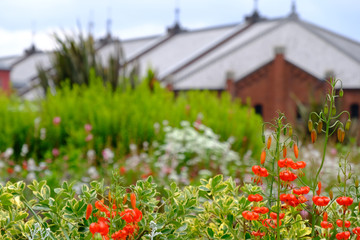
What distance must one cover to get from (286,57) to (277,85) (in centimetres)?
239

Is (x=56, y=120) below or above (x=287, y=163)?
below

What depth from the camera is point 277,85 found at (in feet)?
79.9

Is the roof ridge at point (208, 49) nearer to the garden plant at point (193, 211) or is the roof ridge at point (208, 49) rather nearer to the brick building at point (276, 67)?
the brick building at point (276, 67)

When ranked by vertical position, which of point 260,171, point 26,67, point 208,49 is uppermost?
point 208,49

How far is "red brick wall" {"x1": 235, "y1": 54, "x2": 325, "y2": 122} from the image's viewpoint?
78.6 feet

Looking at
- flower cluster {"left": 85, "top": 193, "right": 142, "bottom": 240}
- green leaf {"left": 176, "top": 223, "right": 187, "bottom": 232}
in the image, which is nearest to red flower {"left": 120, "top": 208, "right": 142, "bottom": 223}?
flower cluster {"left": 85, "top": 193, "right": 142, "bottom": 240}

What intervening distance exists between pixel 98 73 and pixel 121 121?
299cm

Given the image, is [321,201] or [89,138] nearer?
[321,201]

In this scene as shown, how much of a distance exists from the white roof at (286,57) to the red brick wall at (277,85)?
37 centimetres

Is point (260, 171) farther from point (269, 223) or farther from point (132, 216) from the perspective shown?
point (132, 216)

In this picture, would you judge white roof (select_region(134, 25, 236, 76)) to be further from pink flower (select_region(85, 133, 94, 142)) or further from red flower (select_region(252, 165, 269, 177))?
red flower (select_region(252, 165, 269, 177))

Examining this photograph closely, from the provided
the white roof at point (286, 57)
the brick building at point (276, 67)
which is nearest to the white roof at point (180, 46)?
the brick building at point (276, 67)

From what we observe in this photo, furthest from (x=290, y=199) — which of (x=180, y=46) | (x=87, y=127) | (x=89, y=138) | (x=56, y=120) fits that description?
(x=180, y=46)

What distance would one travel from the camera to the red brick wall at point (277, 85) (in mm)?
23969
